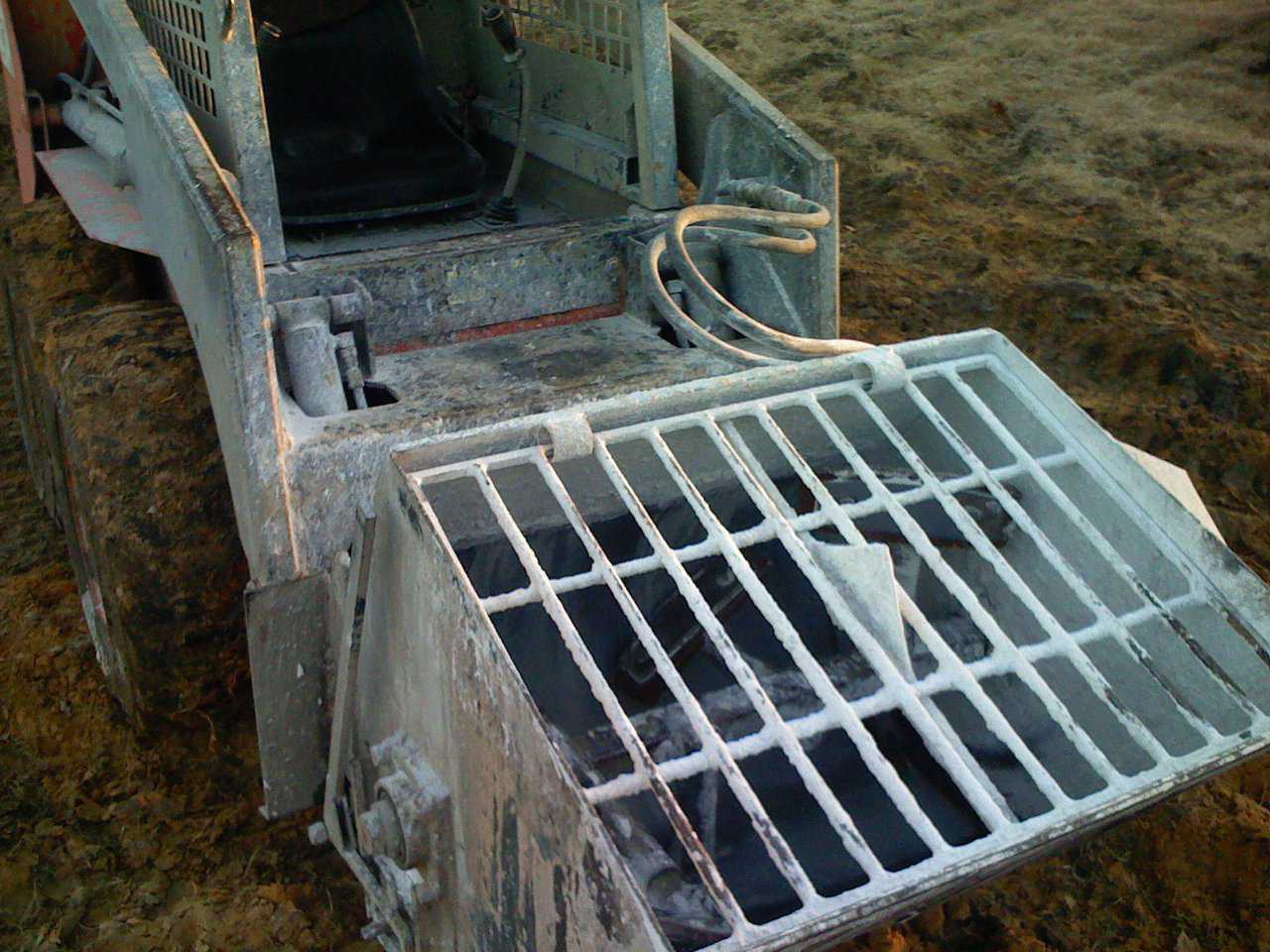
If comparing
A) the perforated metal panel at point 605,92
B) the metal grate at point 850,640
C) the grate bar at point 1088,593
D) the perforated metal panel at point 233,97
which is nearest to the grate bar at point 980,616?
the metal grate at point 850,640

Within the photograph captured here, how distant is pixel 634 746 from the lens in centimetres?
146

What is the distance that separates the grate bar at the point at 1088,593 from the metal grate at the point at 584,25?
1.28m

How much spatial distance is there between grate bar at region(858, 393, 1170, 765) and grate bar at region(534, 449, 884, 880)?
1.20 ft

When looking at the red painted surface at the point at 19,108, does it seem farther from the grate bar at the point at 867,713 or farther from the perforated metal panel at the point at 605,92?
the grate bar at the point at 867,713

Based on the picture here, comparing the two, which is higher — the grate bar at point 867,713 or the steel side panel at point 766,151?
the steel side panel at point 766,151

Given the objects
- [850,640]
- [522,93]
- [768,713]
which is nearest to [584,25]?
[522,93]

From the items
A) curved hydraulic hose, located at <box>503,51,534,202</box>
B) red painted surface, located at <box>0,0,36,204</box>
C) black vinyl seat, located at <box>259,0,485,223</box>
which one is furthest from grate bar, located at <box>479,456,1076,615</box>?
red painted surface, located at <box>0,0,36,204</box>

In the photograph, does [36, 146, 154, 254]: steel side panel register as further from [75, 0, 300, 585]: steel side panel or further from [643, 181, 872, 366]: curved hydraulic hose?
[643, 181, 872, 366]: curved hydraulic hose

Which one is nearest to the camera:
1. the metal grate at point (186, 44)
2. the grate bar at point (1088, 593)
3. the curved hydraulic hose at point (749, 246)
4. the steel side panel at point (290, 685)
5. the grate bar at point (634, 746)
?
the grate bar at point (634, 746)

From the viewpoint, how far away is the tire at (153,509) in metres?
2.28

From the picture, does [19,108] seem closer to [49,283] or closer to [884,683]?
[49,283]

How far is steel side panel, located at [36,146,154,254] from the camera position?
2659 mm

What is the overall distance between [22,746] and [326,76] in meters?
1.91

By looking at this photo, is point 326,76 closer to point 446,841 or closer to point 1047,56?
point 446,841
